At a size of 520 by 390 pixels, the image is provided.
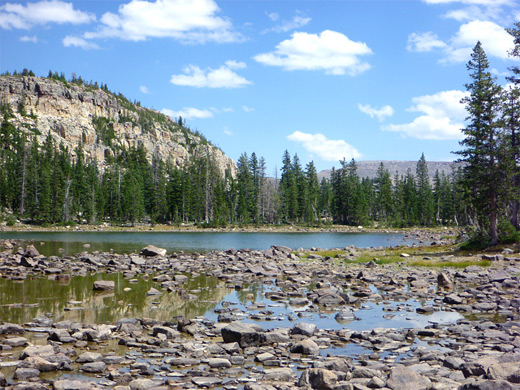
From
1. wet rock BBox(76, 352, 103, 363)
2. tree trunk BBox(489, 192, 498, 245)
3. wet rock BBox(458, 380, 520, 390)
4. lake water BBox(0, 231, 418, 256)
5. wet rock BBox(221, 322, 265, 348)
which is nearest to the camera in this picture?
wet rock BBox(458, 380, 520, 390)

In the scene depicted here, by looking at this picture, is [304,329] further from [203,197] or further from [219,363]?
[203,197]

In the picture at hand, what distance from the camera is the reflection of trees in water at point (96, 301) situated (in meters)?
15.8

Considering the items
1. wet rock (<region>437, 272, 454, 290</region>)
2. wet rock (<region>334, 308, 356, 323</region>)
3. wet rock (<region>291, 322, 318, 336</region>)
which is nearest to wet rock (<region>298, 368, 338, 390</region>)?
wet rock (<region>291, 322, 318, 336</region>)

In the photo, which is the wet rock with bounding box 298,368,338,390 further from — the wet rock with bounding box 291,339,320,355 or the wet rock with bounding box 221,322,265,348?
the wet rock with bounding box 221,322,265,348

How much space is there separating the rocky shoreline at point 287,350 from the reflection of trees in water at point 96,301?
Answer: 4.05 feet

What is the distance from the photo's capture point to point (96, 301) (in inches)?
724

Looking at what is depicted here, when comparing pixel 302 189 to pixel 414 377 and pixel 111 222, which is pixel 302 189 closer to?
pixel 111 222

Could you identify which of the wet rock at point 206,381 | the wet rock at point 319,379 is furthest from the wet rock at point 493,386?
the wet rock at point 206,381

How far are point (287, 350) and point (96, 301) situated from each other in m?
10.4

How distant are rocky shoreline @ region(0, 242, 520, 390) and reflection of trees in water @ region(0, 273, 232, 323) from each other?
1.23m

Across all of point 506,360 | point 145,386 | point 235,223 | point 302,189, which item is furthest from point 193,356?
point 302,189

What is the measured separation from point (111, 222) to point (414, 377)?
110 metres

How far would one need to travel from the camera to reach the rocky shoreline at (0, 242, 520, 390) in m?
8.58

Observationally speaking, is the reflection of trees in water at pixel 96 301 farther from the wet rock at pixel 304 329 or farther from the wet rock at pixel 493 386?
the wet rock at pixel 493 386
